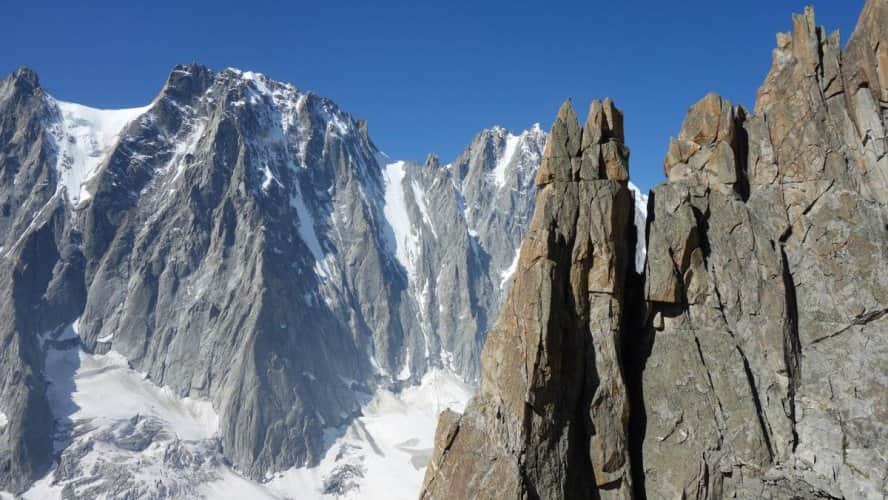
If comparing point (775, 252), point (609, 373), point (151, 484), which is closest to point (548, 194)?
point (609, 373)

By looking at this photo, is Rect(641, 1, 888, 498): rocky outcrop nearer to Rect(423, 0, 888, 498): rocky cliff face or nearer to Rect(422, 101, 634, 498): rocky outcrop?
Rect(423, 0, 888, 498): rocky cliff face

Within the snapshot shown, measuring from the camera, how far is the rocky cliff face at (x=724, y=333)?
22.7 m

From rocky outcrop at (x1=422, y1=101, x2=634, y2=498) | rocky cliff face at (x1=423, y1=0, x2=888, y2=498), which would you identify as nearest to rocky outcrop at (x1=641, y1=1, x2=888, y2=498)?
rocky cliff face at (x1=423, y1=0, x2=888, y2=498)

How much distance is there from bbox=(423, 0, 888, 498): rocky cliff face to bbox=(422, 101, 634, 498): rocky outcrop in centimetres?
8

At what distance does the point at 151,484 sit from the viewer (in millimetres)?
188625

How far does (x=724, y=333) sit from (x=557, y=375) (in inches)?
296

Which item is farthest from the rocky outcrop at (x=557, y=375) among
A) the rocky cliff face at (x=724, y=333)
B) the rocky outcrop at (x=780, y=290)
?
the rocky outcrop at (x=780, y=290)

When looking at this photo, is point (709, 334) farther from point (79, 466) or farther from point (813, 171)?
point (79, 466)

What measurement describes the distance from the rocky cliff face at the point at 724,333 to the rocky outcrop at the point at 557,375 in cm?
8

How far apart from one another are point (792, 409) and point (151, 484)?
8241 inches

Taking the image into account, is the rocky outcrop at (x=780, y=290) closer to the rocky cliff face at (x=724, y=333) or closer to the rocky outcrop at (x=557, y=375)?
the rocky cliff face at (x=724, y=333)

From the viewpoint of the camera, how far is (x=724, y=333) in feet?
81.2

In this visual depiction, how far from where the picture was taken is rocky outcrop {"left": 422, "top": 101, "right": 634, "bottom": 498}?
906 inches

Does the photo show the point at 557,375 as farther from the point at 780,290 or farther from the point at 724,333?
the point at 780,290
